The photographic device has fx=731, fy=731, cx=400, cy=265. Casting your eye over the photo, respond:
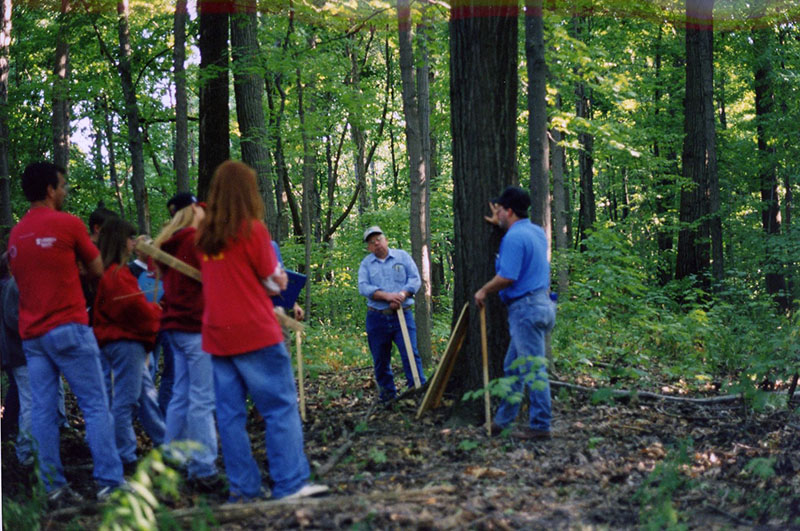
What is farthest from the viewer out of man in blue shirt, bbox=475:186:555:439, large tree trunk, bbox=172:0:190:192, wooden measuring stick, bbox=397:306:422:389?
large tree trunk, bbox=172:0:190:192

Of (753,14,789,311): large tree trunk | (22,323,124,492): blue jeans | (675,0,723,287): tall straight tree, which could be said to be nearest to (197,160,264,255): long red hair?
(22,323,124,492): blue jeans

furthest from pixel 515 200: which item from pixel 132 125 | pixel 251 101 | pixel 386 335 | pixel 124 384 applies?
pixel 132 125

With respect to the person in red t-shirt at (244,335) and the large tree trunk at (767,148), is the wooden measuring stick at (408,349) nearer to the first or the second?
the person in red t-shirt at (244,335)

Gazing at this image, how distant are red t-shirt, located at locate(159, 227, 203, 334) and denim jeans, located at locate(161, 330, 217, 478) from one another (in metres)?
0.08

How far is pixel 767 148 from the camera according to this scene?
2383 centimetres

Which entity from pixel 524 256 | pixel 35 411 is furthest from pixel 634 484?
pixel 35 411

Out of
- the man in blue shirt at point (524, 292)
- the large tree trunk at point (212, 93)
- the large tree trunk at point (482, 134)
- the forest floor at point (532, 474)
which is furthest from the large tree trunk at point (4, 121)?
the man in blue shirt at point (524, 292)

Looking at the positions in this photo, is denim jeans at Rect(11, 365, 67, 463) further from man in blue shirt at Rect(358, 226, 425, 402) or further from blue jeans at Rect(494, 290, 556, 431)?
blue jeans at Rect(494, 290, 556, 431)

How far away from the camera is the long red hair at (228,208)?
451cm

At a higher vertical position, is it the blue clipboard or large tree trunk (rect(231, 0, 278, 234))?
large tree trunk (rect(231, 0, 278, 234))

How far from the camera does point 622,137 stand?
35.0 ft

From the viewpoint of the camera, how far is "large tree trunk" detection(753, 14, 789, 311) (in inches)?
786

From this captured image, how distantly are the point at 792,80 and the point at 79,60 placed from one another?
63.1ft

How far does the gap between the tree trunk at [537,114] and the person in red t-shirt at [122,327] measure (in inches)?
183
